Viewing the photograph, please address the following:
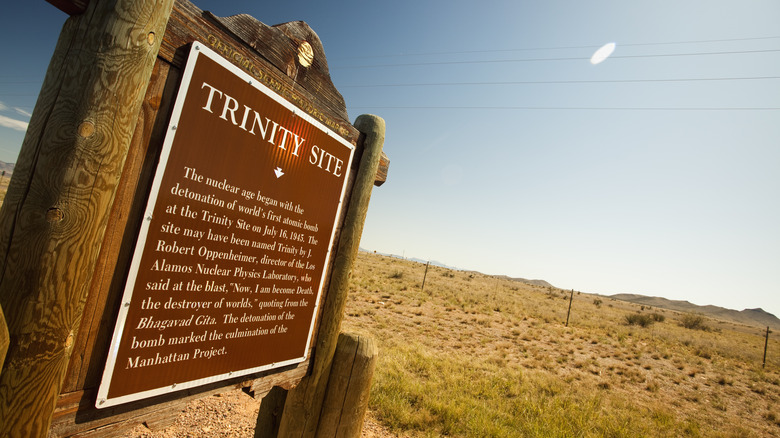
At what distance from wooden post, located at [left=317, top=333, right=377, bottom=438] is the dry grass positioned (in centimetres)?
291

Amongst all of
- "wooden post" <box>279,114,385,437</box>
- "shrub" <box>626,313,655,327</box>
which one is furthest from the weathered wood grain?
"shrub" <box>626,313,655,327</box>

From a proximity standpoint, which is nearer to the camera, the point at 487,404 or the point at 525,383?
the point at 487,404

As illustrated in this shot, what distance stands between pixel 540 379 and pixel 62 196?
9.67 m

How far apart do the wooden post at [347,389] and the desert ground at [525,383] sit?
2364 millimetres

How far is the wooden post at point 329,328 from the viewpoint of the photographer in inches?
74.0

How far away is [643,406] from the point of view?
26.7 ft

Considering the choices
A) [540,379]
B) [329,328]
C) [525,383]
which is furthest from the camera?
[540,379]

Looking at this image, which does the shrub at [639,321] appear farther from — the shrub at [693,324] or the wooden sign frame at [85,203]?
the wooden sign frame at [85,203]

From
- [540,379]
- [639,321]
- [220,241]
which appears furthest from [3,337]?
[639,321]

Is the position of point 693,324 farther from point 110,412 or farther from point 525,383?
point 110,412

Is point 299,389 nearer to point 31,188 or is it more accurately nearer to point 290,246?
point 290,246

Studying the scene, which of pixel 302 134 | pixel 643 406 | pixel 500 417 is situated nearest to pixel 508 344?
pixel 643 406

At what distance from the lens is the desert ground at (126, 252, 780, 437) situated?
15.3ft

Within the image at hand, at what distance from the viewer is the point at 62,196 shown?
853 millimetres
